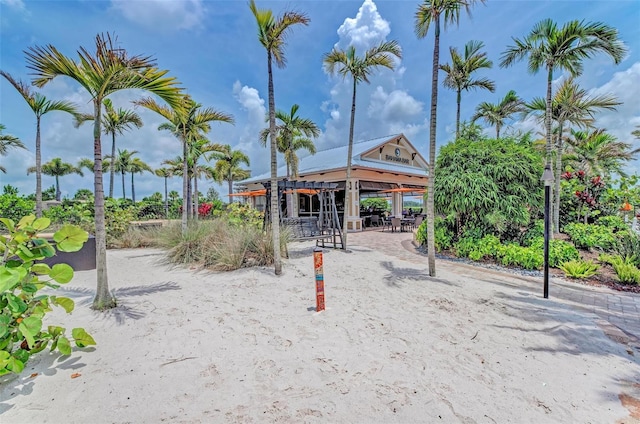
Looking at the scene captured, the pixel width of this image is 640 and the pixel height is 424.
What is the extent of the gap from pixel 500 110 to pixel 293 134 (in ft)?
31.9

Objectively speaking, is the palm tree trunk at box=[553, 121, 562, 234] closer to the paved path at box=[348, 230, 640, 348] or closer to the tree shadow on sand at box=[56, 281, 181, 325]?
the paved path at box=[348, 230, 640, 348]

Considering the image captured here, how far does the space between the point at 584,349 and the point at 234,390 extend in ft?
13.3

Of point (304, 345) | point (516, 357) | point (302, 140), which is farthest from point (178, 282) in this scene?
point (302, 140)

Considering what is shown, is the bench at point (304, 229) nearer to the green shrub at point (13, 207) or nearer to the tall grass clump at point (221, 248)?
the tall grass clump at point (221, 248)

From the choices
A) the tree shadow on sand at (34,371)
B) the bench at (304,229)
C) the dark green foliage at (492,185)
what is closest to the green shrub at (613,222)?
the dark green foliage at (492,185)

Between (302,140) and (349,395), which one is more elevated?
(302,140)

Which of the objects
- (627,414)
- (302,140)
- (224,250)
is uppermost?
(302,140)

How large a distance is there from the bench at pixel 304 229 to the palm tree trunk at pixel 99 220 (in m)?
5.22

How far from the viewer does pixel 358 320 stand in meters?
4.16

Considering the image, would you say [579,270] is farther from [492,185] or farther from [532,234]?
[492,185]

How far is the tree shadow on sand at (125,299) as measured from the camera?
4.34 meters

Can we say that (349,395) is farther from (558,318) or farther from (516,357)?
(558,318)

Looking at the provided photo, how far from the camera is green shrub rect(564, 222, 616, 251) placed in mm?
8070

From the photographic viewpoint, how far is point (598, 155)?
40.7 ft
